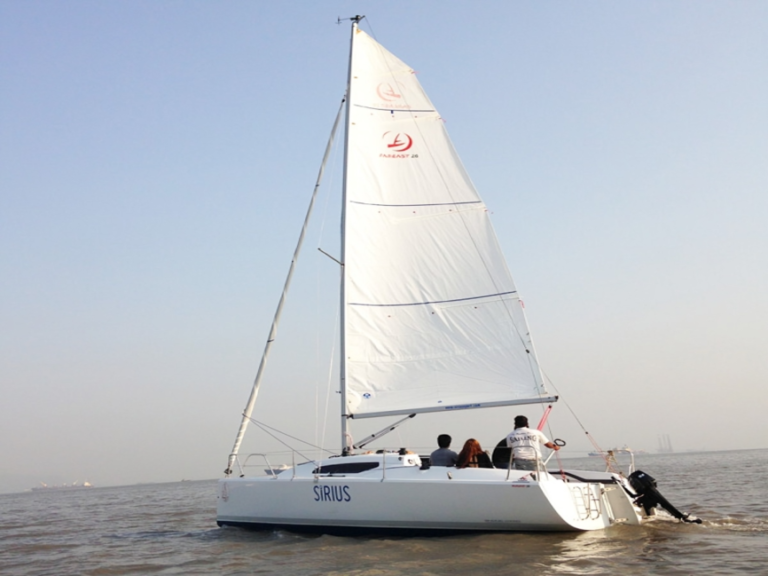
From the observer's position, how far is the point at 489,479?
10523mm

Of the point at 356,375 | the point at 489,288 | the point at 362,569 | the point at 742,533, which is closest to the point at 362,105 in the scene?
the point at 489,288

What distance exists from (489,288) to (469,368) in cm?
166

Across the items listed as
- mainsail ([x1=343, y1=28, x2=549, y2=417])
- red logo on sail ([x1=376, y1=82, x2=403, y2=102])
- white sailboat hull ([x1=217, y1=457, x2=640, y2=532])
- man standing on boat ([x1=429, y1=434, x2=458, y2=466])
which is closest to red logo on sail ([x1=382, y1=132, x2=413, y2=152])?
mainsail ([x1=343, y1=28, x2=549, y2=417])

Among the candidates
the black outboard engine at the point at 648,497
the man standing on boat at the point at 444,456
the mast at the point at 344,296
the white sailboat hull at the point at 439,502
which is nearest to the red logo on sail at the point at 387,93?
the mast at the point at 344,296

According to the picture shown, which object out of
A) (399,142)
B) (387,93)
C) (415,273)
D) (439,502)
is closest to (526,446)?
(439,502)

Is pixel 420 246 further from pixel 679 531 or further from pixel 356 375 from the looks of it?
pixel 679 531

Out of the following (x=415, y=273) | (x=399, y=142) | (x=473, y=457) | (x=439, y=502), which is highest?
(x=399, y=142)

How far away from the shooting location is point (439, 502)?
10.8 metres

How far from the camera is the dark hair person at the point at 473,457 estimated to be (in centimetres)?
1132

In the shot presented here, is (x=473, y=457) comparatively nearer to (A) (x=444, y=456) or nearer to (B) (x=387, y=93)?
(A) (x=444, y=456)

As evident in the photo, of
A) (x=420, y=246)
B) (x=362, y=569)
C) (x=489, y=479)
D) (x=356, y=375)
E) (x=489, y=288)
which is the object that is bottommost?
(x=362, y=569)

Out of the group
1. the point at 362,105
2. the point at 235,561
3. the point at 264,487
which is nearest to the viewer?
the point at 235,561

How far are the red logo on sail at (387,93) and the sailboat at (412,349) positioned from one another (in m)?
0.03

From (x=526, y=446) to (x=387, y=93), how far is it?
27.6 ft
